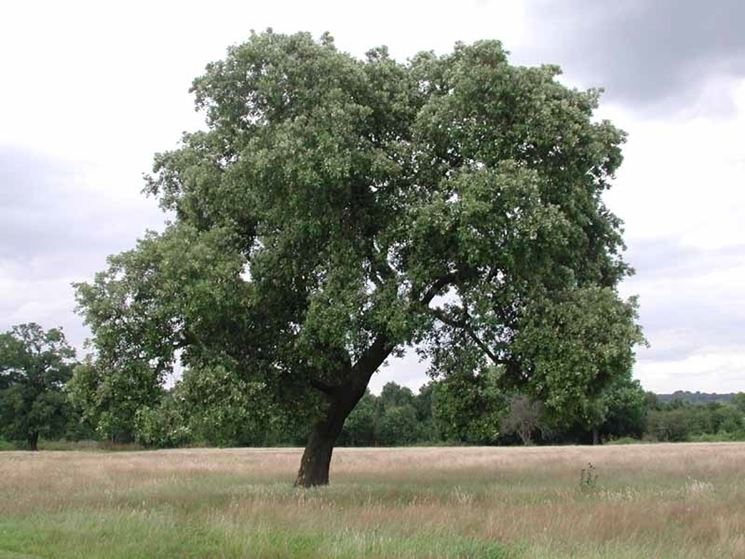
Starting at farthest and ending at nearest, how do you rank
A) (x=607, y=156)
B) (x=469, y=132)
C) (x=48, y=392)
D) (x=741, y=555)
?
(x=48, y=392) < (x=607, y=156) < (x=469, y=132) < (x=741, y=555)

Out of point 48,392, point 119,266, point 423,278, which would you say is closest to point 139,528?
point 119,266

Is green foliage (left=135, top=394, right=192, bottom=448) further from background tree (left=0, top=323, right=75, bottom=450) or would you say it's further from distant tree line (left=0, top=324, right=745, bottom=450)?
background tree (left=0, top=323, right=75, bottom=450)

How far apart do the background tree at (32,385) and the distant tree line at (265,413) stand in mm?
117

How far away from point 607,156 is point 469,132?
4.49 m

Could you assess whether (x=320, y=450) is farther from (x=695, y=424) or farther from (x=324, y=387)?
(x=695, y=424)

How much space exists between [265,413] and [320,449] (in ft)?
13.8

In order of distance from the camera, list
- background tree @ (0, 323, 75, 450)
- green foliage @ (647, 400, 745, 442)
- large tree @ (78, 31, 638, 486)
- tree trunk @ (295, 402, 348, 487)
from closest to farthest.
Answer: large tree @ (78, 31, 638, 486), tree trunk @ (295, 402, 348, 487), background tree @ (0, 323, 75, 450), green foliage @ (647, 400, 745, 442)

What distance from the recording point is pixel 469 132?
1820 cm

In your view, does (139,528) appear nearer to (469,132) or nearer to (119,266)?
(119,266)

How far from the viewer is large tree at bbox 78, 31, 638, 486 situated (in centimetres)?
1775

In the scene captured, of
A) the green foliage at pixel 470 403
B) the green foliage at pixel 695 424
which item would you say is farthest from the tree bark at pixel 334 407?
the green foliage at pixel 695 424

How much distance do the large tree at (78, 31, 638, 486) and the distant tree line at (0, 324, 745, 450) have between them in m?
0.75

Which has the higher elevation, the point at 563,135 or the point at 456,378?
the point at 563,135

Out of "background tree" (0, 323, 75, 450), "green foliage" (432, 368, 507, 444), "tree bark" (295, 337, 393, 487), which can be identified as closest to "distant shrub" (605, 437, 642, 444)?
"background tree" (0, 323, 75, 450)
